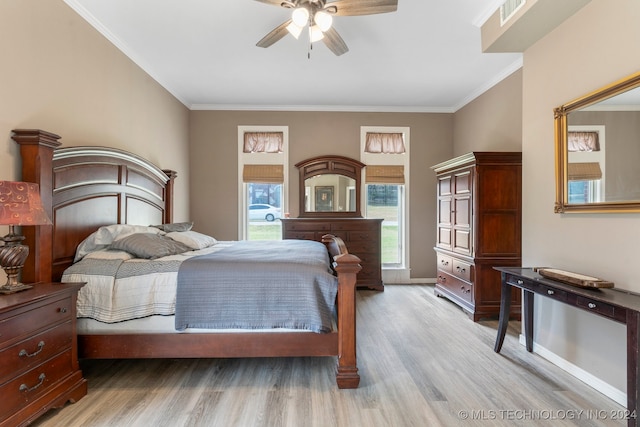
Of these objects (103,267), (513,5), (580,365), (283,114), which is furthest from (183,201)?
(580,365)

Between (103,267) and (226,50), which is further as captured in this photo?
(226,50)

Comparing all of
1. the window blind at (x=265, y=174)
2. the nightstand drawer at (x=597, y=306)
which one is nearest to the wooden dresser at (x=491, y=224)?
the nightstand drawer at (x=597, y=306)

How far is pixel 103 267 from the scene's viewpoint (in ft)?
7.23

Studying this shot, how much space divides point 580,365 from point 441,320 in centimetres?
134

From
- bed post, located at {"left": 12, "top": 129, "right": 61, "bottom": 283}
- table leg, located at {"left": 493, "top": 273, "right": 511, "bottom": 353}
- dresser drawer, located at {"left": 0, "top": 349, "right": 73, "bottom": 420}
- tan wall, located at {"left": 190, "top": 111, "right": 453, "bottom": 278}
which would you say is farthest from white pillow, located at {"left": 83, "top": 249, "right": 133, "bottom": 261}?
table leg, located at {"left": 493, "top": 273, "right": 511, "bottom": 353}

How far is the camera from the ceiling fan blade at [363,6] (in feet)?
6.91

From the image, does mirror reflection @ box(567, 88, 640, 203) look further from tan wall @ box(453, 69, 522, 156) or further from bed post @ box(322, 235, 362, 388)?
bed post @ box(322, 235, 362, 388)

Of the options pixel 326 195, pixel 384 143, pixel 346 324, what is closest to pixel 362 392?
pixel 346 324

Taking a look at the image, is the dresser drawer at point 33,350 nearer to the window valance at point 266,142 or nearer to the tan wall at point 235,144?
the tan wall at point 235,144

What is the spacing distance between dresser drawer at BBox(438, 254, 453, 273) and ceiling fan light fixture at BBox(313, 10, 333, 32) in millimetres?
3191

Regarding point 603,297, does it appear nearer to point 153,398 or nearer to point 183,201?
point 153,398

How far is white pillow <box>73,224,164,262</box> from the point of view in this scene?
2424mm

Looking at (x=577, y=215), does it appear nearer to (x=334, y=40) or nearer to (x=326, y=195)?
(x=334, y=40)

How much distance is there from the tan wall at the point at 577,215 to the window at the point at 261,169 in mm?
3396
